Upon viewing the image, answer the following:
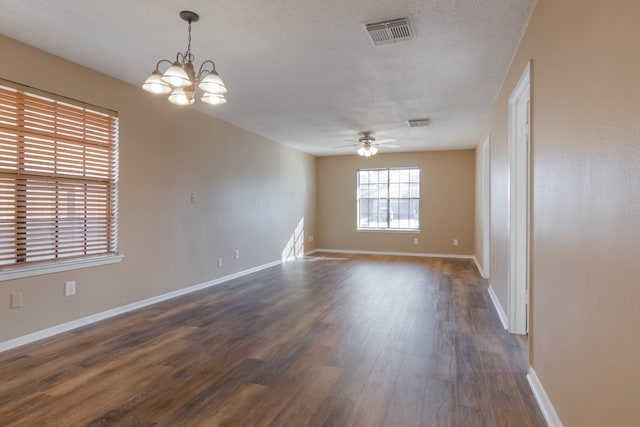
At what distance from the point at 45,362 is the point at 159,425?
144cm

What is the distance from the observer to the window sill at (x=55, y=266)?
9.57 ft

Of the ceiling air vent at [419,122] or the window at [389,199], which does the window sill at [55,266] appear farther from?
the window at [389,199]

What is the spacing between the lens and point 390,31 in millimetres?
2697

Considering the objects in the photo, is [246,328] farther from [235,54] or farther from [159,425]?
[235,54]

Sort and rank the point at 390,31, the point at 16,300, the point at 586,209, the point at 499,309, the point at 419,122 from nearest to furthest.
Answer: the point at 586,209 → the point at 390,31 → the point at 16,300 → the point at 499,309 → the point at 419,122

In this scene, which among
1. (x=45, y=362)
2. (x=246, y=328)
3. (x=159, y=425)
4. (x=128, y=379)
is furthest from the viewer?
(x=246, y=328)

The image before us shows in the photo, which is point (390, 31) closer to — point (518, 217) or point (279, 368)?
point (518, 217)

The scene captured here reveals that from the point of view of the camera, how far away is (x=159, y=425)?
189cm

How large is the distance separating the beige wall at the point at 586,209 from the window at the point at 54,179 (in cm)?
399

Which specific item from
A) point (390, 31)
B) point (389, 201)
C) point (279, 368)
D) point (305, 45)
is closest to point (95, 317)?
point (279, 368)

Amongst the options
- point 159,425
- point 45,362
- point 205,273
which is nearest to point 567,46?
point 159,425

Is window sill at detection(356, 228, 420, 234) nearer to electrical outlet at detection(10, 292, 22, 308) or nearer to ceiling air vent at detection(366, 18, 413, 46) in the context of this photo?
ceiling air vent at detection(366, 18, 413, 46)

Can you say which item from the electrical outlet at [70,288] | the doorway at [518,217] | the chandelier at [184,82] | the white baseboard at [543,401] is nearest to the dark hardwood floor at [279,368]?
the white baseboard at [543,401]

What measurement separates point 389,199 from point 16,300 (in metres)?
7.44
